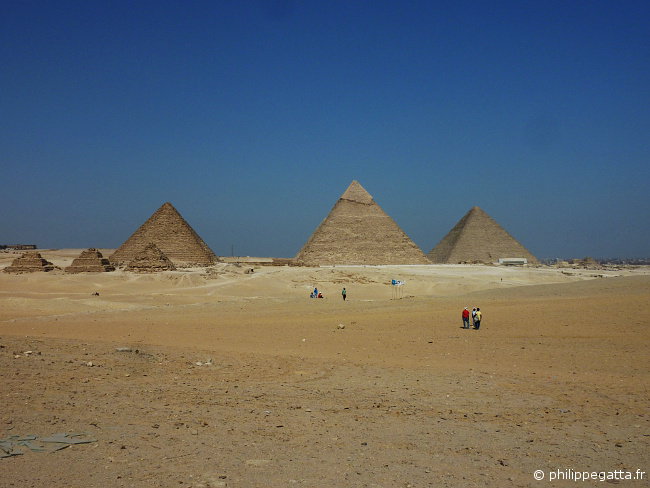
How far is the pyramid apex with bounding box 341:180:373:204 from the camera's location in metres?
54.4

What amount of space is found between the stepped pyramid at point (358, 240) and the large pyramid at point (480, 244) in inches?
492

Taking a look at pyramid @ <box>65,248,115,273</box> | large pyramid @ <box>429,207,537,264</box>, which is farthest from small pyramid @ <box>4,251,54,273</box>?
large pyramid @ <box>429,207,537,264</box>

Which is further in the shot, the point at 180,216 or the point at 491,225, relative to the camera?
the point at 491,225

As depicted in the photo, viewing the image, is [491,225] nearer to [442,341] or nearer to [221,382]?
[442,341]

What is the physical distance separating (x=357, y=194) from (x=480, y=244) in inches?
675

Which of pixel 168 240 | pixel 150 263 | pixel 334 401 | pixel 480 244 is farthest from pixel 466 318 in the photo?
pixel 480 244

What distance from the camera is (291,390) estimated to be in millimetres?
6680

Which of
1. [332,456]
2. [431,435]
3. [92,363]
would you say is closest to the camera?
[332,456]

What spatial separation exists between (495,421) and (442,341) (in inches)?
225

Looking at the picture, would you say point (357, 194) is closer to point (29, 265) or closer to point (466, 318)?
point (29, 265)

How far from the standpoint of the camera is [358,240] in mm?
51688

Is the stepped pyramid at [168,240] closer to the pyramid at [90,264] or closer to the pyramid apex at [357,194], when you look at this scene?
the pyramid at [90,264]

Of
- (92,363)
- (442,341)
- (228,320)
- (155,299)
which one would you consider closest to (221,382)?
(92,363)

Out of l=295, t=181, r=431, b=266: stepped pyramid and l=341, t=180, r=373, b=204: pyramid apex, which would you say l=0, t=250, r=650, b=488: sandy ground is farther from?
l=341, t=180, r=373, b=204: pyramid apex
